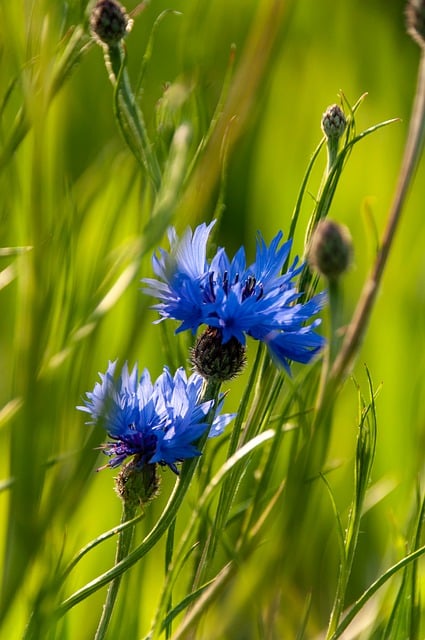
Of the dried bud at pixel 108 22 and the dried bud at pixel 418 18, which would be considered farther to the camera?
the dried bud at pixel 108 22

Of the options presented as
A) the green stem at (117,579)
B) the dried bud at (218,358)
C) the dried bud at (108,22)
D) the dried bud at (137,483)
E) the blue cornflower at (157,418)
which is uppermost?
the dried bud at (108,22)

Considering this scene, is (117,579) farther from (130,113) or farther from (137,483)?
(130,113)

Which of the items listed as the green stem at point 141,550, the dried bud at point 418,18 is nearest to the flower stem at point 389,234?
the dried bud at point 418,18

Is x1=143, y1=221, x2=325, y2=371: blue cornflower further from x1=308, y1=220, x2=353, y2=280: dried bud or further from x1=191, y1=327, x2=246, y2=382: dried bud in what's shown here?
x1=308, y1=220, x2=353, y2=280: dried bud

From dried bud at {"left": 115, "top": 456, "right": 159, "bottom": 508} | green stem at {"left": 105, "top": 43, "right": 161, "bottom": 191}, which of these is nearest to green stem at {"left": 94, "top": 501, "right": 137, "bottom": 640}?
dried bud at {"left": 115, "top": 456, "right": 159, "bottom": 508}

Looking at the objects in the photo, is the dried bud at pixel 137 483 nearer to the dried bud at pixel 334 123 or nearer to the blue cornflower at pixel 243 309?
the blue cornflower at pixel 243 309

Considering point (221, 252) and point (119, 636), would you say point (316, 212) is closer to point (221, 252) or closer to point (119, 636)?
point (221, 252)
